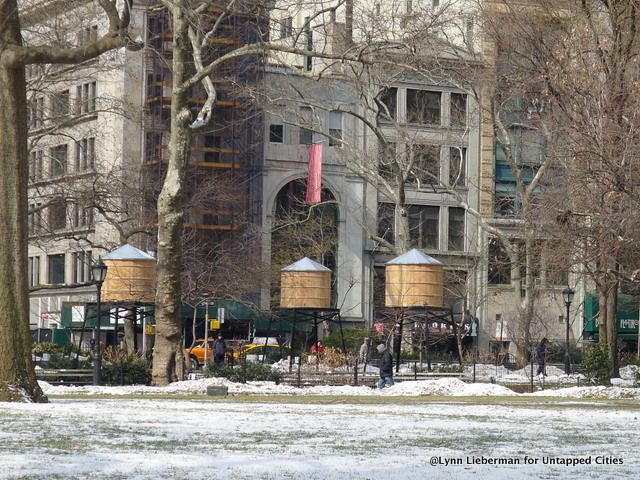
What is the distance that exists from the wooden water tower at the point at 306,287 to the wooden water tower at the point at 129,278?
6111 mm

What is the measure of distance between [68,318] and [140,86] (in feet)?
44.0

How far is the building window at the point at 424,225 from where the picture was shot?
86075mm

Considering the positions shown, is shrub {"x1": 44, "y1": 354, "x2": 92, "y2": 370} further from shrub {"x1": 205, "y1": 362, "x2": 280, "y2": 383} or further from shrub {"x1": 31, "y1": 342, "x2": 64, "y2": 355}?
shrub {"x1": 31, "y1": 342, "x2": 64, "y2": 355}

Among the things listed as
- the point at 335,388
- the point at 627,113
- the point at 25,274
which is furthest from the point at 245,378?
the point at 25,274

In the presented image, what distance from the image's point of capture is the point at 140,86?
263ft

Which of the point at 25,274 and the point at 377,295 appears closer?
the point at 25,274

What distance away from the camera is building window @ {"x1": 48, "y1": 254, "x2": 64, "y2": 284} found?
8481 cm

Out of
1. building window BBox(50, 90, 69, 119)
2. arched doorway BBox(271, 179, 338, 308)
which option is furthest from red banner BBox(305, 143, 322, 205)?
building window BBox(50, 90, 69, 119)

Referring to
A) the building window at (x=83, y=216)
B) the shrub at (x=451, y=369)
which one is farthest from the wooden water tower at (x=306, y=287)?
the building window at (x=83, y=216)

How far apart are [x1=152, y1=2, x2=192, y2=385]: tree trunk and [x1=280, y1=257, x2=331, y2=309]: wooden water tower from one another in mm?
12087

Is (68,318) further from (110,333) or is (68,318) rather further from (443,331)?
(443,331)

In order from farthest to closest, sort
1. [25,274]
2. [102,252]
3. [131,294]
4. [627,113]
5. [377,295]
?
1. [377,295]
2. [102,252]
3. [131,294]
4. [627,113]
5. [25,274]

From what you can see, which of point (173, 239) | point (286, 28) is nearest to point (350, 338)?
point (173, 239)

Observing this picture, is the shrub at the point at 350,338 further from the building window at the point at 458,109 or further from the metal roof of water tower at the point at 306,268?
the metal roof of water tower at the point at 306,268
